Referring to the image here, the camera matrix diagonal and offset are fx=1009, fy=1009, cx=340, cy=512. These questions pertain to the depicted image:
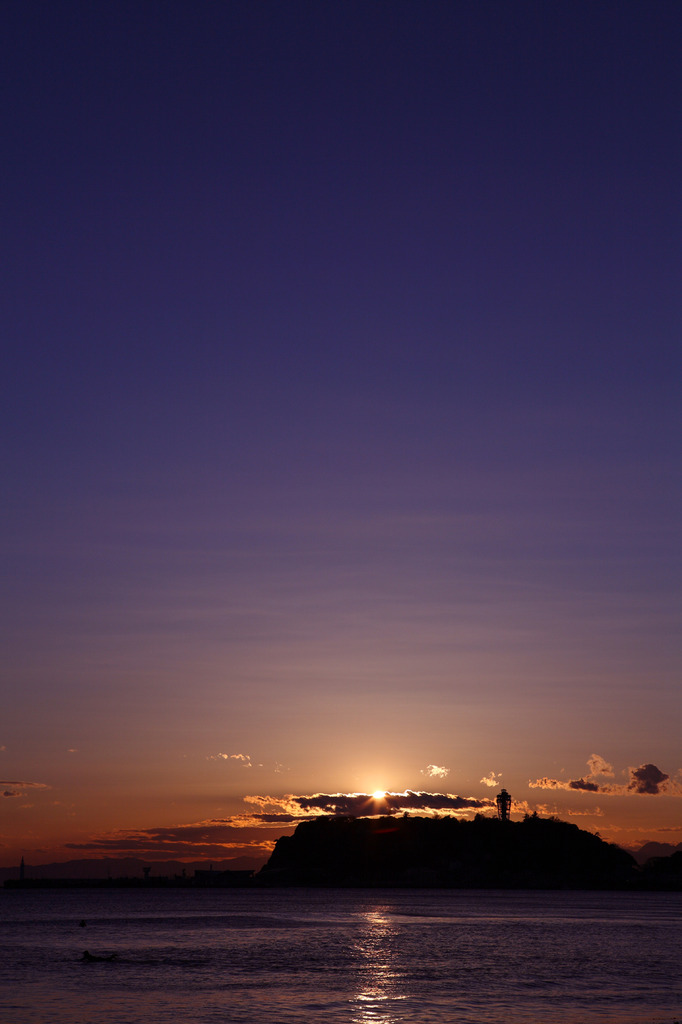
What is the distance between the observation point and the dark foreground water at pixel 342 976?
5816 cm

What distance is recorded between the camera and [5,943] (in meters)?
117

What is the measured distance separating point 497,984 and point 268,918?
380 feet

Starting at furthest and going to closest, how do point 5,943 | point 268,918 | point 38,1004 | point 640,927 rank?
point 268,918
point 640,927
point 5,943
point 38,1004

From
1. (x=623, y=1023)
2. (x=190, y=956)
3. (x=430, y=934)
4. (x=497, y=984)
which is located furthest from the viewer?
(x=430, y=934)

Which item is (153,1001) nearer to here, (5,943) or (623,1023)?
(623,1023)

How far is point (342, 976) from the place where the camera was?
258 feet

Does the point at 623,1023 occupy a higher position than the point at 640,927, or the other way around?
the point at 623,1023

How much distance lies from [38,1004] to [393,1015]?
22631mm

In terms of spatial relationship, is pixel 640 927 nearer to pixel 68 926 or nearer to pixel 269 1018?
pixel 68 926

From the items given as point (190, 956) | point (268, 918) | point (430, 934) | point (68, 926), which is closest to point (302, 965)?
point (190, 956)

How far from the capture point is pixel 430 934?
13412 cm

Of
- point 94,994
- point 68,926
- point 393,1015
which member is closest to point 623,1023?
point 393,1015

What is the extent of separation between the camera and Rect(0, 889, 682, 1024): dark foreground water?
5816cm

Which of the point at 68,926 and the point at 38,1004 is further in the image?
the point at 68,926
